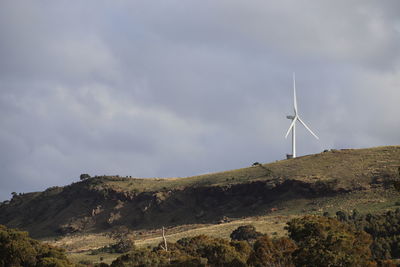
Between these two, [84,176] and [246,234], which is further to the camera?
[84,176]

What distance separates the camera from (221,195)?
12781cm

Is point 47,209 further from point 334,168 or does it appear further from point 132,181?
point 334,168

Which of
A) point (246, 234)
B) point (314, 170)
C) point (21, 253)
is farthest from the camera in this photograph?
point (314, 170)

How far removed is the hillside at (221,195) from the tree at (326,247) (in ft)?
138

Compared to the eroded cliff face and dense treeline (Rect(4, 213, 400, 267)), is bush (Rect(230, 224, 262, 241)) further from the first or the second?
the eroded cliff face

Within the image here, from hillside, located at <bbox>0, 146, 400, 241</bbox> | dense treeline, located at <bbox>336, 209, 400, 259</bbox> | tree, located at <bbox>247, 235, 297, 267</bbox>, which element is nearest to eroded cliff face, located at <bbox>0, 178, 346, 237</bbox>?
hillside, located at <bbox>0, 146, 400, 241</bbox>

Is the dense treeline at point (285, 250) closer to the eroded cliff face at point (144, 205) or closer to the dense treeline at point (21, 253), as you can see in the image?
the dense treeline at point (21, 253)

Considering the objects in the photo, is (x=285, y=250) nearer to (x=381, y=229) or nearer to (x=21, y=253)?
(x=381, y=229)

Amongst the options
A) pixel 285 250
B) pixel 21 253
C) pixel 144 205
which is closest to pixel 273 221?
pixel 285 250

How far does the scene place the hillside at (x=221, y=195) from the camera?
361ft

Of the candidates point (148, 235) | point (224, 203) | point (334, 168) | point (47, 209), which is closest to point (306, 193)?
point (334, 168)

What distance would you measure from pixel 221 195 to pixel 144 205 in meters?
17.5

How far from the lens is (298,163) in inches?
5108

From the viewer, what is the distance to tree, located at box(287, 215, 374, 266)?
50.2 m
